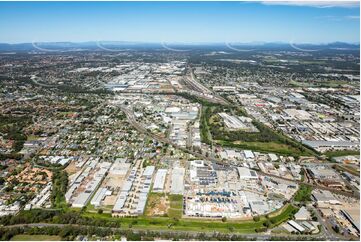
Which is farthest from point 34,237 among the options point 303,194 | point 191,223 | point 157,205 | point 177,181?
point 303,194

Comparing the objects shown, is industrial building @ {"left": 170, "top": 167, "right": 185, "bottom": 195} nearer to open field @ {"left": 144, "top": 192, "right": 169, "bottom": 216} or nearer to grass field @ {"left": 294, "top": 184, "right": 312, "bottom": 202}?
open field @ {"left": 144, "top": 192, "right": 169, "bottom": 216}

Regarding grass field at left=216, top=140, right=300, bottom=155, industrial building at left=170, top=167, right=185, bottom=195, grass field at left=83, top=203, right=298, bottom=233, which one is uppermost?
industrial building at left=170, top=167, right=185, bottom=195

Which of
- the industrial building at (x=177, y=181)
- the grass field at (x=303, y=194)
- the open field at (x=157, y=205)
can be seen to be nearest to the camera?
the open field at (x=157, y=205)

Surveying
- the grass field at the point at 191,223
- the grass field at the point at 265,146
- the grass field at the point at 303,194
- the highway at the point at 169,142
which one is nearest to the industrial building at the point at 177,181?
the grass field at the point at 191,223

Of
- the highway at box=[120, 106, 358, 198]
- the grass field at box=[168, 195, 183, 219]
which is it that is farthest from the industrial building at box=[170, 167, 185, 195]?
the highway at box=[120, 106, 358, 198]

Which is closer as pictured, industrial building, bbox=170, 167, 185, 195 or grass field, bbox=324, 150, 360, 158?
industrial building, bbox=170, 167, 185, 195

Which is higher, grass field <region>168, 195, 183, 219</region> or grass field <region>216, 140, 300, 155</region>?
grass field <region>168, 195, 183, 219</region>

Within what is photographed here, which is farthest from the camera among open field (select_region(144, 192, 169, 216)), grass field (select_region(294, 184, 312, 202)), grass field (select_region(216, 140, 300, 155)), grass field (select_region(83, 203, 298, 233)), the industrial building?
grass field (select_region(216, 140, 300, 155))

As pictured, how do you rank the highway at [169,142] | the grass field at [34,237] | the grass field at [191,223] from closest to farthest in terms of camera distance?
the grass field at [34,237]
the grass field at [191,223]
the highway at [169,142]

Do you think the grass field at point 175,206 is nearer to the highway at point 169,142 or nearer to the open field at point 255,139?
the highway at point 169,142
